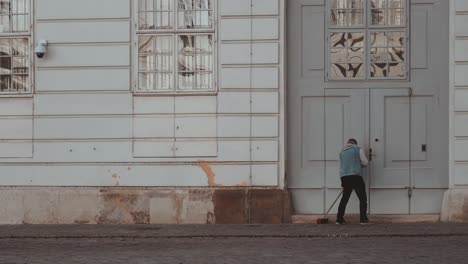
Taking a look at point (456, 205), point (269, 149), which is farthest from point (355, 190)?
point (456, 205)

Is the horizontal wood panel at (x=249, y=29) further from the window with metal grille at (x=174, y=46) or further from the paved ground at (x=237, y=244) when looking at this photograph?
the paved ground at (x=237, y=244)

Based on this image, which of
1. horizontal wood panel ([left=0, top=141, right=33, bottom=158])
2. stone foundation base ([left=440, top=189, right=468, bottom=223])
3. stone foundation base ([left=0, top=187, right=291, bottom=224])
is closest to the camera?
stone foundation base ([left=440, top=189, right=468, bottom=223])

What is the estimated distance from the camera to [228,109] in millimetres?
17000

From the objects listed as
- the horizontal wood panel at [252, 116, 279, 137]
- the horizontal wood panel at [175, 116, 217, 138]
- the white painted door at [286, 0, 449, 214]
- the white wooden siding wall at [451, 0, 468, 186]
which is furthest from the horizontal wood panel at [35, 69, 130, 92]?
the white wooden siding wall at [451, 0, 468, 186]

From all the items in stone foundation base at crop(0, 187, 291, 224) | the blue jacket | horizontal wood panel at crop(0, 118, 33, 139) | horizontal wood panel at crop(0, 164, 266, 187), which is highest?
horizontal wood panel at crop(0, 118, 33, 139)

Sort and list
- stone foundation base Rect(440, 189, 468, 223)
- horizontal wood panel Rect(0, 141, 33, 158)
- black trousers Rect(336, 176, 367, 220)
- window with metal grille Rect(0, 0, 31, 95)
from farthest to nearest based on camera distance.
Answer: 1. window with metal grille Rect(0, 0, 31, 95)
2. horizontal wood panel Rect(0, 141, 33, 158)
3. stone foundation base Rect(440, 189, 468, 223)
4. black trousers Rect(336, 176, 367, 220)

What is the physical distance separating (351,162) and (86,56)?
567 cm

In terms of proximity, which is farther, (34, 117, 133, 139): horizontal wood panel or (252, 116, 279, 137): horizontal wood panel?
(34, 117, 133, 139): horizontal wood panel

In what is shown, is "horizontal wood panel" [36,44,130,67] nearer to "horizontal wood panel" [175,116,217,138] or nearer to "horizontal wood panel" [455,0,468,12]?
"horizontal wood panel" [175,116,217,138]

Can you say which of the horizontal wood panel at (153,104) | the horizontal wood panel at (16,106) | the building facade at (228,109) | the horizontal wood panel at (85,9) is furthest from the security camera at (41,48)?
the horizontal wood panel at (153,104)

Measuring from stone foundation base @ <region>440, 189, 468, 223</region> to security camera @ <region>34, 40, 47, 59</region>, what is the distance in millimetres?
8389

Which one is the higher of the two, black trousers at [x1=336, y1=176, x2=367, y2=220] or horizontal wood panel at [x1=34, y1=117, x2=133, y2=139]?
horizontal wood panel at [x1=34, y1=117, x2=133, y2=139]

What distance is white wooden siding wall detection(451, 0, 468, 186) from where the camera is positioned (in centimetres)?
1661

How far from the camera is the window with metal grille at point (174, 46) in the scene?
17.3 meters
